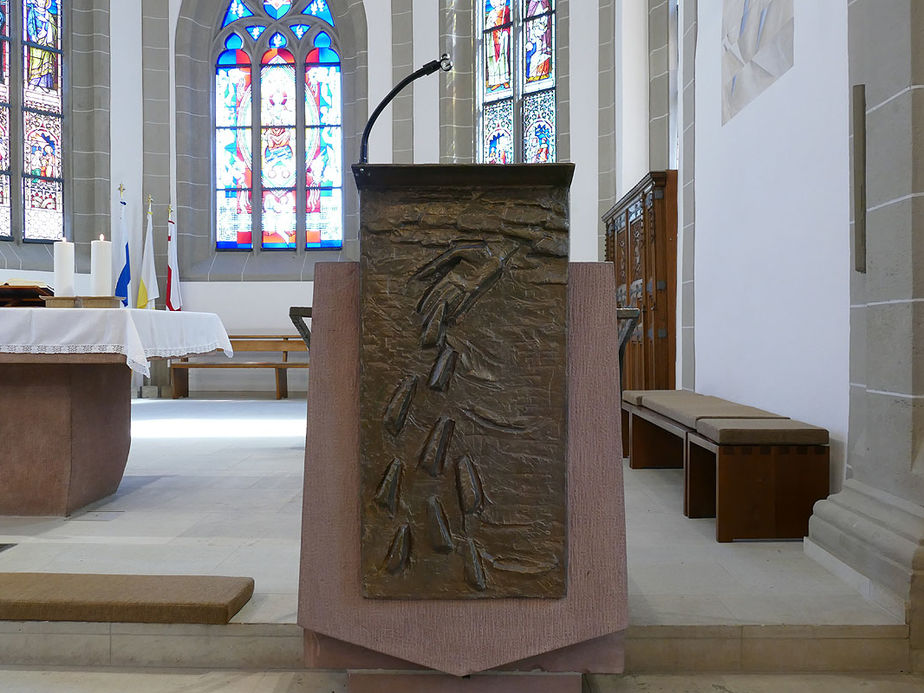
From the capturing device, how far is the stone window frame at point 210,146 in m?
10.1

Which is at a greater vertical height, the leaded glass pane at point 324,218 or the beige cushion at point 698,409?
the leaded glass pane at point 324,218

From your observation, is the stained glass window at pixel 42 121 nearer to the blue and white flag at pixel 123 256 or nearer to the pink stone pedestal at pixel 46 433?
the blue and white flag at pixel 123 256

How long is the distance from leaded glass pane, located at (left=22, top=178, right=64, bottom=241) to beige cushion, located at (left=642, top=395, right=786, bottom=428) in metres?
8.04

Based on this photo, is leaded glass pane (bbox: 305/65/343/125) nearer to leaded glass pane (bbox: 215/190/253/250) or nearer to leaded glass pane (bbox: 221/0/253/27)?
leaded glass pane (bbox: 221/0/253/27)

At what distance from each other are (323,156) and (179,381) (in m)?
3.38

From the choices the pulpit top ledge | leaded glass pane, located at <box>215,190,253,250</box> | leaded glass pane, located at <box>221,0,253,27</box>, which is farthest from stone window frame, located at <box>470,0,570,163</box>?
the pulpit top ledge

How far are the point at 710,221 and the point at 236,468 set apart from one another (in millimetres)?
2908

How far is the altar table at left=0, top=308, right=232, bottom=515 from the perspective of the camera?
9.88ft

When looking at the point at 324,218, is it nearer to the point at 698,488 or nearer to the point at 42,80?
the point at 42,80

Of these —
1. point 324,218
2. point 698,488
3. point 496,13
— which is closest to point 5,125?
point 324,218

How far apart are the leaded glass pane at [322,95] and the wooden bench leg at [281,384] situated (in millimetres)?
3313

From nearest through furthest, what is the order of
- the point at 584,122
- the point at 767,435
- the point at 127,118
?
the point at 767,435
the point at 584,122
the point at 127,118

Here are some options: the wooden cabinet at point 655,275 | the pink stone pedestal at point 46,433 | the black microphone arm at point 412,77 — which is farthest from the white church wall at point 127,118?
the pink stone pedestal at point 46,433

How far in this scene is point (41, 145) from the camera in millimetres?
9609
